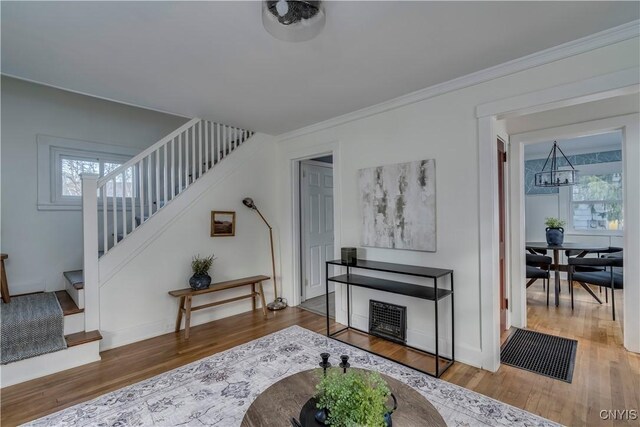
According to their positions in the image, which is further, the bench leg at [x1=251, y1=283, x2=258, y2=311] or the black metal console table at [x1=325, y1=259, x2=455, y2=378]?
the bench leg at [x1=251, y1=283, x2=258, y2=311]

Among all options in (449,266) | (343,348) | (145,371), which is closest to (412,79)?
(449,266)

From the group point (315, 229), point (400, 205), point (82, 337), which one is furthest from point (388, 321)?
point (82, 337)

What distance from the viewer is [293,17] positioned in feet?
5.24

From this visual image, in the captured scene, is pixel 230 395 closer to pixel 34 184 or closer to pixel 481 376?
pixel 481 376

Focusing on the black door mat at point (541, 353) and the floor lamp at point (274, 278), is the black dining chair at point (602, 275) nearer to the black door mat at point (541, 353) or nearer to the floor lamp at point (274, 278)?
the black door mat at point (541, 353)

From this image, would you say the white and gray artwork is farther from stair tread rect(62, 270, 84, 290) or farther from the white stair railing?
stair tread rect(62, 270, 84, 290)

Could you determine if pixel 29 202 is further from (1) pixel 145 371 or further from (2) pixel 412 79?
(2) pixel 412 79

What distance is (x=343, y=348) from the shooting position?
292cm

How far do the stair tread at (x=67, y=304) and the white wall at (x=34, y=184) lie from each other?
0.32 m

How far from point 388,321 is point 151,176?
133 inches

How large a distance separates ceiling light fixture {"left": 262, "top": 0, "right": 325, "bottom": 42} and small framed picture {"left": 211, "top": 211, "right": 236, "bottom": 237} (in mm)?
2666

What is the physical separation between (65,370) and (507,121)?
5012mm

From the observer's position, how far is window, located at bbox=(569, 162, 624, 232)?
17.6ft

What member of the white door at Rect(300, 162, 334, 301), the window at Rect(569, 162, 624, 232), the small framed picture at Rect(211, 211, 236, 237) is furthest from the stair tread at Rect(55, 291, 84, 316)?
the window at Rect(569, 162, 624, 232)
